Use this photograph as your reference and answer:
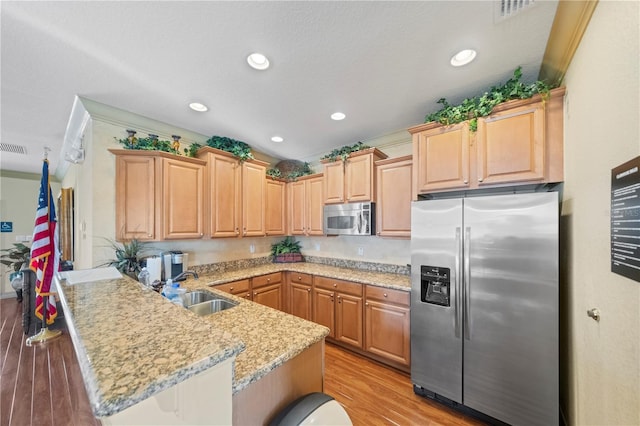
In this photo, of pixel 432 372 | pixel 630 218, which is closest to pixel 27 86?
pixel 630 218

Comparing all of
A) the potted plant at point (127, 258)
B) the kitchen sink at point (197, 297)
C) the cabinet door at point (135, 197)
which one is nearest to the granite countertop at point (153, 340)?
the kitchen sink at point (197, 297)

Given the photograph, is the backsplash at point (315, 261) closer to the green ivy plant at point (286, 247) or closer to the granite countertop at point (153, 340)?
the green ivy plant at point (286, 247)

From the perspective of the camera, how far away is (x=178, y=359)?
0.66 metres

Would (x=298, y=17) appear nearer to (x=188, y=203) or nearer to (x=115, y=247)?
(x=188, y=203)

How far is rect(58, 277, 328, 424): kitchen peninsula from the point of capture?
1.92ft

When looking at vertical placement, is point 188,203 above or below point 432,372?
above

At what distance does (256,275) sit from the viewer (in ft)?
10.1

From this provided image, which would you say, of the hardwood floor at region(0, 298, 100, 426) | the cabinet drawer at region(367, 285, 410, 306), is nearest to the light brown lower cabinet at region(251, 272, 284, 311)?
the cabinet drawer at region(367, 285, 410, 306)

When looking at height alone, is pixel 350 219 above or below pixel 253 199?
below

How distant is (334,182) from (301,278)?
1.44 meters

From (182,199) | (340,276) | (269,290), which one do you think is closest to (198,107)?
(182,199)

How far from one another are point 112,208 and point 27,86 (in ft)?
4.06

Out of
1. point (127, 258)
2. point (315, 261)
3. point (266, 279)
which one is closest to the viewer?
point (127, 258)

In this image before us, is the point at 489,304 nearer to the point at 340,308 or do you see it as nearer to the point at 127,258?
the point at 340,308
